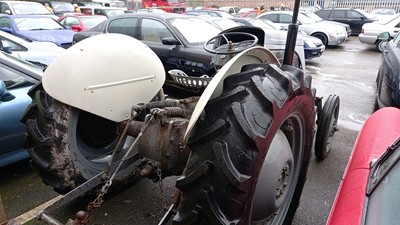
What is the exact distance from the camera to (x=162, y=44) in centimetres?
655

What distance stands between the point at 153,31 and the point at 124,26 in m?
0.87

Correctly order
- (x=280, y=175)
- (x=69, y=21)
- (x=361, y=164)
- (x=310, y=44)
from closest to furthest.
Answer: (x=280, y=175) → (x=361, y=164) → (x=310, y=44) → (x=69, y=21)

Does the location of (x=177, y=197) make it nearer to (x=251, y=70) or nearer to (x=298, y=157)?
(x=251, y=70)

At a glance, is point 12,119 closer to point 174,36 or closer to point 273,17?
point 174,36

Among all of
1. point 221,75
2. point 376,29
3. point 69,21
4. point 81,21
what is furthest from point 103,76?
point 376,29

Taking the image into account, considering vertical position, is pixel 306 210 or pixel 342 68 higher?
pixel 306 210

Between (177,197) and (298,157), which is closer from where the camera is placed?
(177,197)

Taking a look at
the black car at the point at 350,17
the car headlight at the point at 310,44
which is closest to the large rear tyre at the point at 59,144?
the car headlight at the point at 310,44

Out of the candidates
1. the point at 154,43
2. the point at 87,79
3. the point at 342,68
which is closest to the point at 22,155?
the point at 87,79

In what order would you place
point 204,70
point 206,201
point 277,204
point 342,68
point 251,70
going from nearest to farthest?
point 206,201 → point 251,70 → point 277,204 → point 204,70 → point 342,68

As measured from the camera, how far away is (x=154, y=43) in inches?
265

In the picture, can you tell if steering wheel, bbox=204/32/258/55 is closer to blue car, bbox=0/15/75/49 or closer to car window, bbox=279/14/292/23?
blue car, bbox=0/15/75/49

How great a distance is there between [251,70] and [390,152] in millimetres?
934

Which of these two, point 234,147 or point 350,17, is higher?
point 234,147
